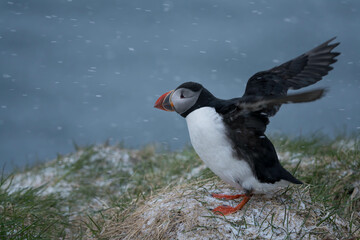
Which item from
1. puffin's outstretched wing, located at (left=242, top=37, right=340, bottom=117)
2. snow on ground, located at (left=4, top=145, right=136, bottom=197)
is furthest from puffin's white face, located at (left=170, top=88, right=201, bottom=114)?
snow on ground, located at (left=4, top=145, right=136, bottom=197)

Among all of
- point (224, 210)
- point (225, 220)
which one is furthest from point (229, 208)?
point (225, 220)

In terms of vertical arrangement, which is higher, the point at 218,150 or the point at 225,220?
the point at 218,150

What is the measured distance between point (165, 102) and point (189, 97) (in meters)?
0.22

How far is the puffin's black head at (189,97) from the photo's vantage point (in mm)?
3070

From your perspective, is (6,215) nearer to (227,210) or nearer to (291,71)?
(227,210)

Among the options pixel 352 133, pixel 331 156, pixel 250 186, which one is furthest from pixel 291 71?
pixel 352 133

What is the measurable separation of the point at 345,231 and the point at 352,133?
3.33 metres

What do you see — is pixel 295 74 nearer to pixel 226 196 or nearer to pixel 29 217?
pixel 226 196

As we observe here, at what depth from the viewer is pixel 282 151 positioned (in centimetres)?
538

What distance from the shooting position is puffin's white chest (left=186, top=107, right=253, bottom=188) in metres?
2.90

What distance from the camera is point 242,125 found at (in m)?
2.90

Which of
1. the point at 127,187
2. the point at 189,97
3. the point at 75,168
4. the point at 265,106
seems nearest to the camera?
the point at 265,106

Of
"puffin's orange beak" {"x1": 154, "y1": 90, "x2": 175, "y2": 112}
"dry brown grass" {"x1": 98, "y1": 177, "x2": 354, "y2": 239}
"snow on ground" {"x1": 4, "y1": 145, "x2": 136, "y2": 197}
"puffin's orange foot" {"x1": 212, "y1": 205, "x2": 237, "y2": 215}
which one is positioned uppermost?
"puffin's orange beak" {"x1": 154, "y1": 90, "x2": 175, "y2": 112}

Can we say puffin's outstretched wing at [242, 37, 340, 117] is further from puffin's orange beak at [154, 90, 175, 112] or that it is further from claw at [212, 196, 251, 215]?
claw at [212, 196, 251, 215]
